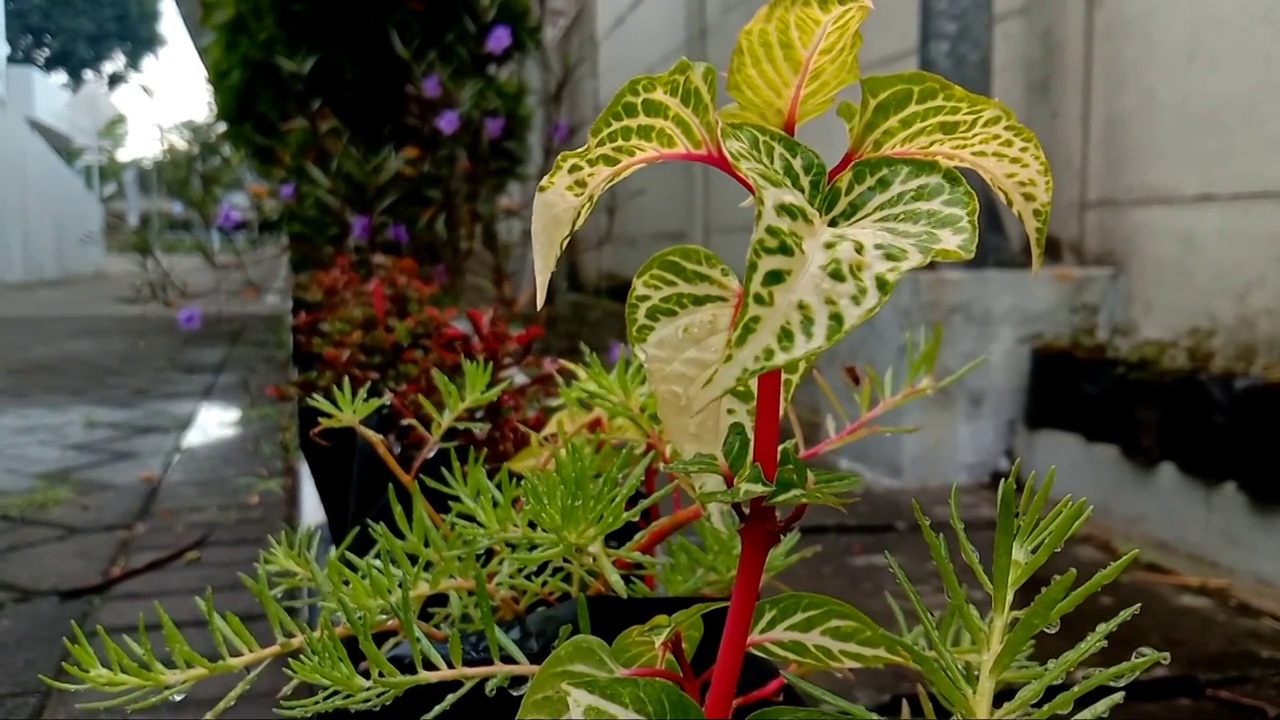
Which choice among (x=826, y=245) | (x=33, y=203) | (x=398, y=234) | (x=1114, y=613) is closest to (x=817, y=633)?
(x=826, y=245)

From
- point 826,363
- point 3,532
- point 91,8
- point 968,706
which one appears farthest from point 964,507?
point 3,532

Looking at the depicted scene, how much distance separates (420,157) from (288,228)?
0.39m

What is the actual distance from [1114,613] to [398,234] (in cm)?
181

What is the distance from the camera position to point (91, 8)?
158 centimetres

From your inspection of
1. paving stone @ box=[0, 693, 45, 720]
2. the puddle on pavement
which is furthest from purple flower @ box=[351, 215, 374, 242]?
paving stone @ box=[0, 693, 45, 720]

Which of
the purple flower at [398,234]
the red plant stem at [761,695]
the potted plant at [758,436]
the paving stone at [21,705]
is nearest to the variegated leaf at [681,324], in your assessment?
the potted plant at [758,436]

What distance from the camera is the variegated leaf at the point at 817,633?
360mm

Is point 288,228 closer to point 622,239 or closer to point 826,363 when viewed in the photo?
point 826,363

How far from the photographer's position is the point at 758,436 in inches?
13.4

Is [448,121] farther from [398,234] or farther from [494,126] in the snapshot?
[398,234]

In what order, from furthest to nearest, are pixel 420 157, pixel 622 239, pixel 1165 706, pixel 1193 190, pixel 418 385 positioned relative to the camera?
1. pixel 622 239
2. pixel 420 157
3. pixel 1193 190
4. pixel 1165 706
5. pixel 418 385

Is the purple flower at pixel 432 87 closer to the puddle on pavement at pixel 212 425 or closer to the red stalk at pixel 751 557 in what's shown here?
the puddle on pavement at pixel 212 425

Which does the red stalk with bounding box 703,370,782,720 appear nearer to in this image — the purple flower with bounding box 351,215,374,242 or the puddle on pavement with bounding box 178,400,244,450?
the purple flower with bounding box 351,215,374,242

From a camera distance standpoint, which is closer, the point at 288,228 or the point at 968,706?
the point at 968,706
